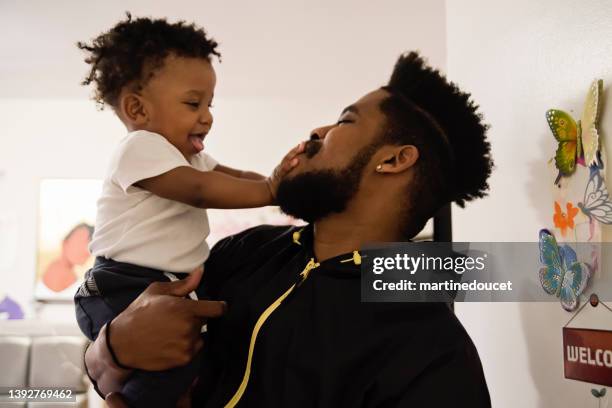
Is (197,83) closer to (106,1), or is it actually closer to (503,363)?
(503,363)

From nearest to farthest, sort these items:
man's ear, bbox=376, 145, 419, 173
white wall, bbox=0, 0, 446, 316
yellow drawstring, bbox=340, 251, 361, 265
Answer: yellow drawstring, bbox=340, 251, 361, 265, man's ear, bbox=376, 145, 419, 173, white wall, bbox=0, 0, 446, 316

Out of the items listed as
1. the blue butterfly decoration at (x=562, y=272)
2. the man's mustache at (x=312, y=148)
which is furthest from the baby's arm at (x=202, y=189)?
the blue butterfly decoration at (x=562, y=272)

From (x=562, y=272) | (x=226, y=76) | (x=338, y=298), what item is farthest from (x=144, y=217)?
(x=226, y=76)

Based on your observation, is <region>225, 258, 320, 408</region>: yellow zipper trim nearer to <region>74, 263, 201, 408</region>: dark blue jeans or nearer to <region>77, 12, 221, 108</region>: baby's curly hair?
<region>74, 263, 201, 408</region>: dark blue jeans

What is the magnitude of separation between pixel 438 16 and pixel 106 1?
2.02 meters

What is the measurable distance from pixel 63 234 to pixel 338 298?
13.8ft

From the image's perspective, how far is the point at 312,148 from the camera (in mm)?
1229

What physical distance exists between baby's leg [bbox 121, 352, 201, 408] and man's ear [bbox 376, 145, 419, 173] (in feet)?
1.73

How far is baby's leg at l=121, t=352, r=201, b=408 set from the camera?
1.09 metres

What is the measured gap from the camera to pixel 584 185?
0.98 meters

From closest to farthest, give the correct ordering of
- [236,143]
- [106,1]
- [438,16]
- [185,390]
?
[185,390]
[106,1]
[438,16]
[236,143]

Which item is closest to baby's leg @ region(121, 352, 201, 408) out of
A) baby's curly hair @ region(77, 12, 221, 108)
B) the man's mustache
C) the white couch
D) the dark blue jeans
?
the dark blue jeans

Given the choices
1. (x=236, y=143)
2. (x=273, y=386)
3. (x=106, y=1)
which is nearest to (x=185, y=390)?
(x=273, y=386)

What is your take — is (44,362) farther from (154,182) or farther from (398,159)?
(398,159)
